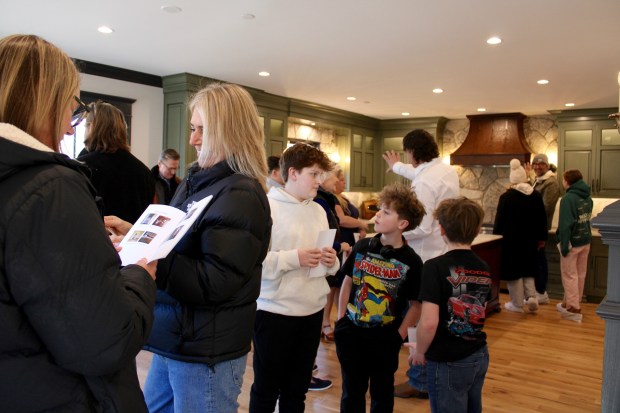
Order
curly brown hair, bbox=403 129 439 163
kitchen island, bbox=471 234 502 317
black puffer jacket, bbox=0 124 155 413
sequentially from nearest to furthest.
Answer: black puffer jacket, bbox=0 124 155 413, curly brown hair, bbox=403 129 439 163, kitchen island, bbox=471 234 502 317

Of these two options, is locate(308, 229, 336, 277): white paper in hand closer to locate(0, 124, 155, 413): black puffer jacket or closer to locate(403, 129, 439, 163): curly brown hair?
locate(0, 124, 155, 413): black puffer jacket

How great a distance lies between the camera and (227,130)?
4.56 ft

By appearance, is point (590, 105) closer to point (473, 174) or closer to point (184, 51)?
point (473, 174)

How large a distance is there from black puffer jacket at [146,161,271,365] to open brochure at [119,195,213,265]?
0.12 metres

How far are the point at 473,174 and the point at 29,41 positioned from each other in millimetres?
8655

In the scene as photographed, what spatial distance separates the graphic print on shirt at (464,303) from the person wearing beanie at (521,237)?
3.77 meters

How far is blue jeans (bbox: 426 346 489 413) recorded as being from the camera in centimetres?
182

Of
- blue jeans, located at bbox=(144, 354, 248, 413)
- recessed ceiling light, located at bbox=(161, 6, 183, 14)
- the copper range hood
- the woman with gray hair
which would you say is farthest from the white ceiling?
blue jeans, located at bbox=(144, 354, 248, 413)

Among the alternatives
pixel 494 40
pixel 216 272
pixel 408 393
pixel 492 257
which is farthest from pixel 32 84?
pixel 492 257

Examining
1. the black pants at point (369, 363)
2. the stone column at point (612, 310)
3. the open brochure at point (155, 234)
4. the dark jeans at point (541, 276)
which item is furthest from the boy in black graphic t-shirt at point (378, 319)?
Result: the dark jeans at point (541, 276)

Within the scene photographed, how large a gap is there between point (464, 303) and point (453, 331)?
0.35 ft

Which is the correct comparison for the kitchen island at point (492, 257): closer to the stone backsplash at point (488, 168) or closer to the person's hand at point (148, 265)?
the stone backsplash at point (488, 168)

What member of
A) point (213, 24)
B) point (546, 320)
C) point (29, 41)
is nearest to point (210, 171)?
point (29, 41)

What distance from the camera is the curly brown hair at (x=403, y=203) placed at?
216cm
